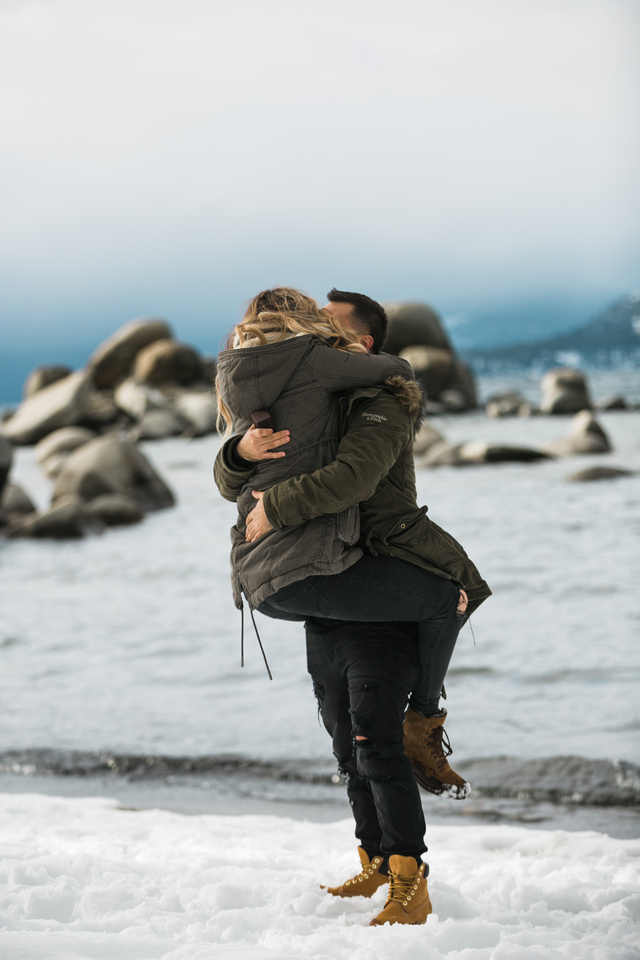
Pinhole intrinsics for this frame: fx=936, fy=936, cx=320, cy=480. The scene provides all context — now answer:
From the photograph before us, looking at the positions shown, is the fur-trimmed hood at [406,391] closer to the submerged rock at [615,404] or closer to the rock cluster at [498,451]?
the rock cluster at [498,451]

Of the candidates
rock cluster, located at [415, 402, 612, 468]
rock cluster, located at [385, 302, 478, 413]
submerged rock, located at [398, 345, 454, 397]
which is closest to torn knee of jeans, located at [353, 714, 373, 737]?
rock cluster, located at [415, 402, 612, 468]

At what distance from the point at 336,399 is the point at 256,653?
4371 millimetres

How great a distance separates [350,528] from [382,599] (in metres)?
0.19

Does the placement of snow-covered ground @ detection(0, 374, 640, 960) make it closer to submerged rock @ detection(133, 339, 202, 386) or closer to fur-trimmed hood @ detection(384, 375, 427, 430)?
fur-trimmed hood @ detection(384, 375, 427, 430)

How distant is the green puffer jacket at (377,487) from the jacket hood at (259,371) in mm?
130

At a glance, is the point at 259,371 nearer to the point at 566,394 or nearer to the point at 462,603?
the point at 462,603

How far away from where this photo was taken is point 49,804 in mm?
3881

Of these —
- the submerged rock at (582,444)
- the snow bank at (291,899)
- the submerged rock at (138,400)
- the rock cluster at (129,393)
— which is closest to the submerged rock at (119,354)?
the rock cluster at (129,393)

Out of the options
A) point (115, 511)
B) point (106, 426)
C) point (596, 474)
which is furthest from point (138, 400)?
point (596, 474)

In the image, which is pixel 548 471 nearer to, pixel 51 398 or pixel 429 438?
pixel 429 438

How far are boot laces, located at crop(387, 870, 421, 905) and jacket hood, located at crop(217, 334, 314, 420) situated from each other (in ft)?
3.80

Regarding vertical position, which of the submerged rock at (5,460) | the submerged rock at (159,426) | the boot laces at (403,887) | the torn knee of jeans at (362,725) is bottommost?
the submerged rock at (159,426)

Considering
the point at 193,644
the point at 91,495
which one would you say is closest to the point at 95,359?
the point at 91,495

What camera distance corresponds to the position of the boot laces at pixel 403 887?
2.20 meters
